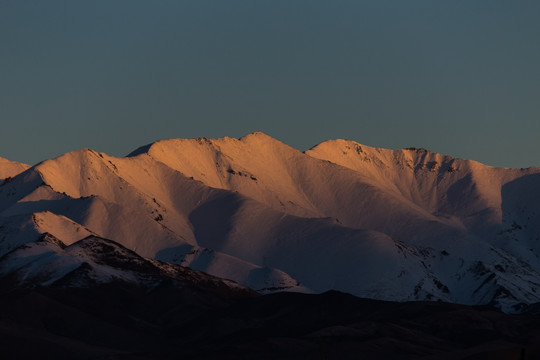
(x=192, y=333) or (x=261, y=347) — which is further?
(x=192, y=333)

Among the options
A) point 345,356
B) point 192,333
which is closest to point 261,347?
point 345,356

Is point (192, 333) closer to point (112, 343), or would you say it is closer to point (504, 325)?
point (112, 343)

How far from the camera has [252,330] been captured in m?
180

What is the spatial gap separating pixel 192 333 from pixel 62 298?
23.3 m

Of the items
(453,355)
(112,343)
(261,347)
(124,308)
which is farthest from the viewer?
(124,308)

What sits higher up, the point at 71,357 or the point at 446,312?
the point at 446,312

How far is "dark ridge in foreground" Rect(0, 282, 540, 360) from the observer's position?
147 m

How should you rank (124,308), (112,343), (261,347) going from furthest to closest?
(124,308) < (112,343) < (261,347)

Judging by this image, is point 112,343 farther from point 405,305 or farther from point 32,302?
point 405,305

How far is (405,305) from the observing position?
198 meters

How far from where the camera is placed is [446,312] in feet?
615

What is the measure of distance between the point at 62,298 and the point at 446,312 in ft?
211

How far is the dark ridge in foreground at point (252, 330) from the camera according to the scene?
147 metres

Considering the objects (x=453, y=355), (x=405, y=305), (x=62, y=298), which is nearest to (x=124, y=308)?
(x=62, y=298)
